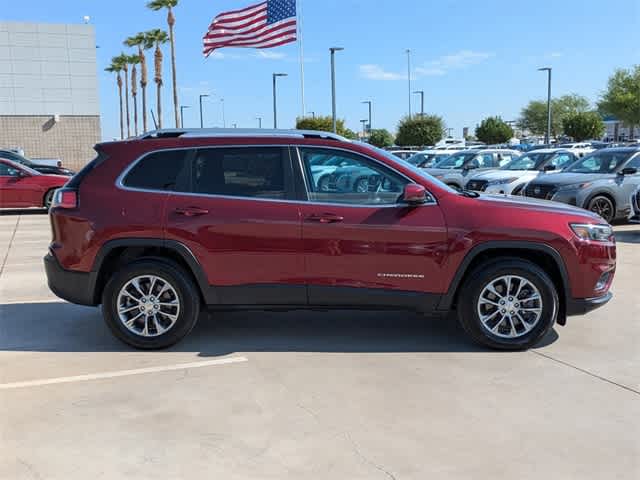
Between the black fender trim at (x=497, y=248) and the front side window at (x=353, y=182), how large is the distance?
0.75m

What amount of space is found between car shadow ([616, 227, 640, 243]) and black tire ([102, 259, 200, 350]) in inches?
332

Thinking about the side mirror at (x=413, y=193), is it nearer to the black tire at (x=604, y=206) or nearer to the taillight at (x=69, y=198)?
the taillight at (x=69, y=198)

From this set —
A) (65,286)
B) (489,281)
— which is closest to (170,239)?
(65,286)

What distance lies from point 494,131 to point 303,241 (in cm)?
6341

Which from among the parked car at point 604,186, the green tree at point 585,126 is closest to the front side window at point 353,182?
the parked car at point 604,186

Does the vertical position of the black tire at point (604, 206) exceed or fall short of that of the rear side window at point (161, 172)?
it falls short

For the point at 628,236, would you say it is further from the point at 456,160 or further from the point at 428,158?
the point at 428,158

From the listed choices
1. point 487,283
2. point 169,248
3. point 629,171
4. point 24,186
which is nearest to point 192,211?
point 169,248

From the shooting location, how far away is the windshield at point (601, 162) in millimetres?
13293

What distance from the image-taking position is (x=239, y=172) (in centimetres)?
537

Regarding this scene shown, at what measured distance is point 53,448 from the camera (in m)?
3.65

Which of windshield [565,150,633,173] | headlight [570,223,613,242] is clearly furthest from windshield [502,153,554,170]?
headlight [570,223,613,242]

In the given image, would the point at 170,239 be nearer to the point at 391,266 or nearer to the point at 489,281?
the point at 391,266

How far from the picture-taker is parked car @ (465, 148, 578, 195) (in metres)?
15.7
